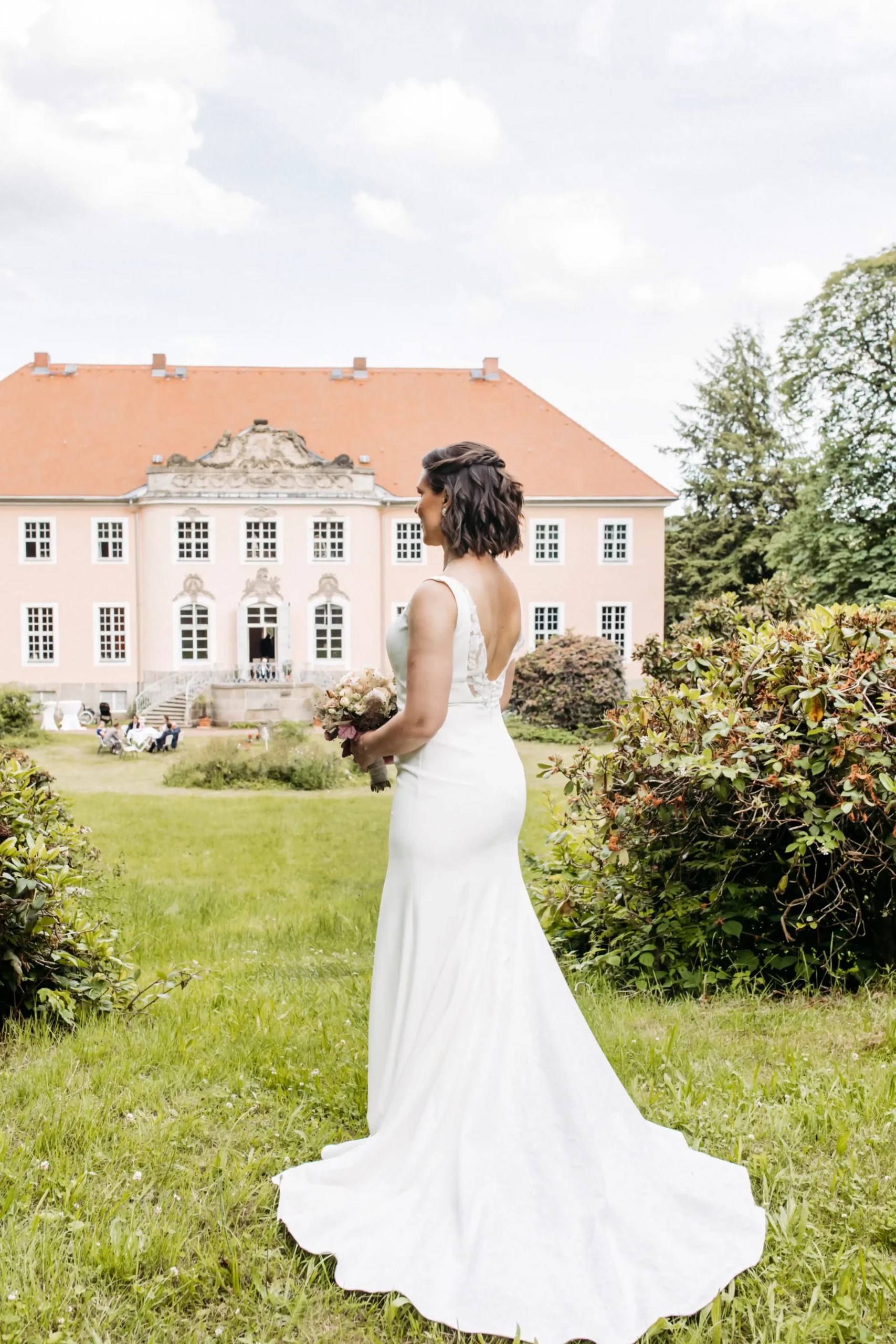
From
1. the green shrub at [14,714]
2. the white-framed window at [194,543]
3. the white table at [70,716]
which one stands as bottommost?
the white table at [70,716]

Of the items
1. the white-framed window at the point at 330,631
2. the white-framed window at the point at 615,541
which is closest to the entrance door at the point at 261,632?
the white-framed window at the point at 330,631

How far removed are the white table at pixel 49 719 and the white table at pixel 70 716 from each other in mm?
173

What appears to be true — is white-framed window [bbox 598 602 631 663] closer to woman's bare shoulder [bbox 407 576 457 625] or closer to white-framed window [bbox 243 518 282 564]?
white-framed window [bbox 243 518 282 564]

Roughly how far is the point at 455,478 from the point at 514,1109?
67.9 inches

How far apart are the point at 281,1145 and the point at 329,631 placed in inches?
1102

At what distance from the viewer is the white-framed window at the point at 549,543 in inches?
1252

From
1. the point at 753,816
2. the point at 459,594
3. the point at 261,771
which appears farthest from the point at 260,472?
the point at 459,594

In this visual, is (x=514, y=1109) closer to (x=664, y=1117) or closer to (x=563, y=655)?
(x=664, y=1117)

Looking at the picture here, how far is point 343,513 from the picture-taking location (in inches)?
1214

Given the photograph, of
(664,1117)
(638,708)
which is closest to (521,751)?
(638,708)

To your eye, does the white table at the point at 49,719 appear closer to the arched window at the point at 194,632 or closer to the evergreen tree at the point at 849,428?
the arched window at the point at 194,632

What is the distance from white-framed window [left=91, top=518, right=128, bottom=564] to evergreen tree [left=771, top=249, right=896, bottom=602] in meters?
19.3

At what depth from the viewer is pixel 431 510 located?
2.93m

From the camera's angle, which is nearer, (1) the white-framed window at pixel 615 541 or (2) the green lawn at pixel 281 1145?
(2) the green lawn at pixel 281 1145
